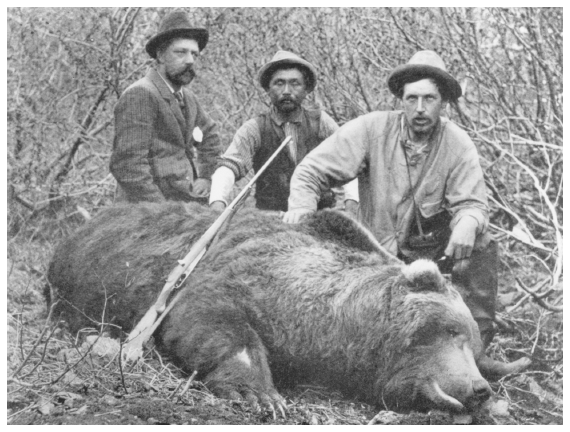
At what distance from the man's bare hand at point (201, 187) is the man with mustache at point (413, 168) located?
1.42 m

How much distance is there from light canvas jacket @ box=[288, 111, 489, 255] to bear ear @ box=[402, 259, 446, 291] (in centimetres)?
129

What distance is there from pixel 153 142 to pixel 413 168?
2109 mm

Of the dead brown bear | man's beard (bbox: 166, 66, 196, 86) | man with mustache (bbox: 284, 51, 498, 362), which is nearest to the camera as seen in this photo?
the dead brown bear

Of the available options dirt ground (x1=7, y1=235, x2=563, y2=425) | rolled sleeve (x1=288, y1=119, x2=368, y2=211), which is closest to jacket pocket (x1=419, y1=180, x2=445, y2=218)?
rolled sleeve (x1=288, y1=119, x2=368, y2=211)

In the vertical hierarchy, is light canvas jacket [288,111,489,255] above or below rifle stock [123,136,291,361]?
above

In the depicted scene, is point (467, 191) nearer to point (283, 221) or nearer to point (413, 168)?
point (413, 168)

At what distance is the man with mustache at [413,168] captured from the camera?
5.79m

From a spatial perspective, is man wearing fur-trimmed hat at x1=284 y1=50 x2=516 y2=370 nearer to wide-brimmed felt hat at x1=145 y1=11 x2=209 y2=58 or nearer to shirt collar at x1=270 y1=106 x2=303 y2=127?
shirt collar at x1=270 y1=106 x2=303 y2=127

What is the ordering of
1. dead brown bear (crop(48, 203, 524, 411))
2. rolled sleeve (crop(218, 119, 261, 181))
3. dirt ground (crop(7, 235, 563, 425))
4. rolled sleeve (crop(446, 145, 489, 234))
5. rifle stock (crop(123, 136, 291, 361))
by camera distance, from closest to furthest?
dirt ground (crop(7, 235, 563, 425)) → dead brown bear (crop(48, 203, 524, 411)) → rifle stock (crop(123, 136, 291, 361)) → rolled sleeve (crop(446, 145, 489, 234)) → rolled sleeve (crop(218, 119, 261, 181))

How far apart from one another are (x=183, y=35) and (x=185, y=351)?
312cm

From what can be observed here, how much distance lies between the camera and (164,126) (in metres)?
6.93

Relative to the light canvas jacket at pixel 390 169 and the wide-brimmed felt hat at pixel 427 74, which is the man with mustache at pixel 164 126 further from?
the wide-brimmed felt hat at pixel 427 74

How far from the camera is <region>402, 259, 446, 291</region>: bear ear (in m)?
4.49
